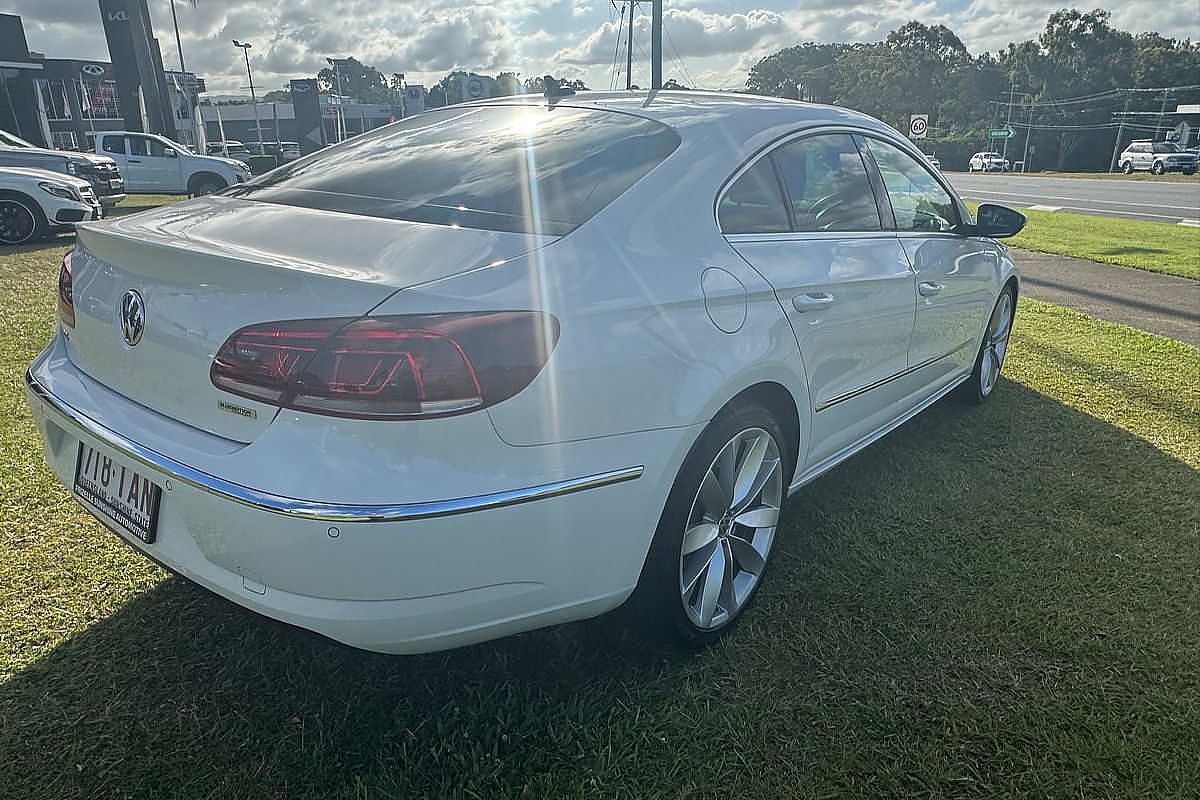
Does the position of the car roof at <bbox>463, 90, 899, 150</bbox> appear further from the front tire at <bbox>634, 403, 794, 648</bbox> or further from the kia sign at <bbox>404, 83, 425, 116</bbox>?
the kia sign at <bbox>404, 83, 425, 116</bbox>

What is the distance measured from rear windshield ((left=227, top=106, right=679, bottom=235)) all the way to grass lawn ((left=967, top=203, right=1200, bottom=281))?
910 centimetres

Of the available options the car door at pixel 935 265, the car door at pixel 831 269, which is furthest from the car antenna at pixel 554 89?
the car door at pixel 935 265

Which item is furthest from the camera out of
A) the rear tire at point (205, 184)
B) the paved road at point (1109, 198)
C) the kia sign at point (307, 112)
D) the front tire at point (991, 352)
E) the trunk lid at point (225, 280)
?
the kia sign at point (307, 112)

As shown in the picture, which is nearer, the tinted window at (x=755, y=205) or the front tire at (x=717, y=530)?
the front tire at (x=717, y=530)

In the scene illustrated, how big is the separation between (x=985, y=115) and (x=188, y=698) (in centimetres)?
10410

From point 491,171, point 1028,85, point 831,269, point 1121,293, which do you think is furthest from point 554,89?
point 1028,85

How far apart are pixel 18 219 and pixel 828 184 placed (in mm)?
11027

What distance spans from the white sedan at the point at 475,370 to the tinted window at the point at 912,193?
0.67 m

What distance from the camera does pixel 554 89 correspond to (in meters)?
3.21

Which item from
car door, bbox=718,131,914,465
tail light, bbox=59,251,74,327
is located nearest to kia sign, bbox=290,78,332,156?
tail light, bbox=59,251,74,327

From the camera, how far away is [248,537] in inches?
66.2

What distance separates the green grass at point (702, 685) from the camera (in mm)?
1961

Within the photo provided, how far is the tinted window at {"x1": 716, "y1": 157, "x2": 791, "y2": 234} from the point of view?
2.38m

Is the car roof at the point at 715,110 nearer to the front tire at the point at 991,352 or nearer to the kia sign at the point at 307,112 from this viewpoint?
the front tire at the point at 991,352
